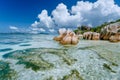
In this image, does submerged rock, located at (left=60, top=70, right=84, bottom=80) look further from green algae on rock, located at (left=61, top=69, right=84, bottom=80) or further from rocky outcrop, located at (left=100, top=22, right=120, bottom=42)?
rocky outcrop, located at (left=100, top=22, right=120, bottom=42)

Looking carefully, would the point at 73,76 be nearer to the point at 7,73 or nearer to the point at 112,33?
the point at 7,73

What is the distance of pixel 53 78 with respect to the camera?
11875mm

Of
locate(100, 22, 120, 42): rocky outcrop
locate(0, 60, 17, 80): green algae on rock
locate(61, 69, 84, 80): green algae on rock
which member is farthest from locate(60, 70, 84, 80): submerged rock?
locate(100, 22, 120, 42): rocky outcrop

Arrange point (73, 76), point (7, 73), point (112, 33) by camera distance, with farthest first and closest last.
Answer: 1. point (112, 33)
2. point (7, 73)
3. point (73, 76)

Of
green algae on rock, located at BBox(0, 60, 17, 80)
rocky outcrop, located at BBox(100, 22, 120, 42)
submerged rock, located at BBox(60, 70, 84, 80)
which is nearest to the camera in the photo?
submerged rock, located at BBox(60, 70, 84, 80)

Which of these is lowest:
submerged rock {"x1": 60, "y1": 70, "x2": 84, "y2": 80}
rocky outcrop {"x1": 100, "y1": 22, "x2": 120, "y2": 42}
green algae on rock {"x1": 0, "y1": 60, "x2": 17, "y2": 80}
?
submerged rock {"x1": 60, "y1": 70, "x2": 84, "y2": 80}

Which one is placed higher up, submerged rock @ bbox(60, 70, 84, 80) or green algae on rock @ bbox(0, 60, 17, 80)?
green algae on rock @ bbox(0, 60, 17, 80)

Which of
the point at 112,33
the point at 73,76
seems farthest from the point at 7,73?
the point at 112,33

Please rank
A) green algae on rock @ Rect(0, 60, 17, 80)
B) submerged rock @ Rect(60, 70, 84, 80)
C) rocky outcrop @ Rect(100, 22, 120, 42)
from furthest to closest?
1. rocky outcrop @ Rect(100, 22, 120, 42)
2. green algae on rock @ Rect(0, 60, 17, 80)
3. submerged rock @ Rect(60, 70, 84, 80)

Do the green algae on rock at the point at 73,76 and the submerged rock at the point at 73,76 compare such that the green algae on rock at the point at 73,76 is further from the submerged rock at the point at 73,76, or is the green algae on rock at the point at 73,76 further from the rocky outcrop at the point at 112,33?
the rocky outcrop at the point at 112,33

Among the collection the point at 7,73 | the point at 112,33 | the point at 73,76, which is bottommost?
the point at 73,76

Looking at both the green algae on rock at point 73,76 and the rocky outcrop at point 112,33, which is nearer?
the green algae on rock at point 73,76

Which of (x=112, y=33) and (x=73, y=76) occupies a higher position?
(x=112, y=33)

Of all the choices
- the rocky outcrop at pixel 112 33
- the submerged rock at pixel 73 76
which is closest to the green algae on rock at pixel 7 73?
the submerged rock at pixel 73 76
